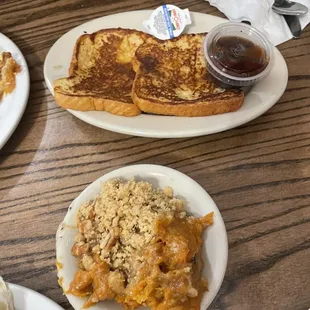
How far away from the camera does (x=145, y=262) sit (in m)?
1.21

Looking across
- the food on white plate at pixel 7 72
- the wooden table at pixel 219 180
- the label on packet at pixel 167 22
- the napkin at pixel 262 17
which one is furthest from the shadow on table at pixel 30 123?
the napkin at pixel 262 17

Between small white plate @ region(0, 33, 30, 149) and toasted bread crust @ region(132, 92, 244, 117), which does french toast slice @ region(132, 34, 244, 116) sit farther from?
small white plate @ region(0, 33, 30, 149)

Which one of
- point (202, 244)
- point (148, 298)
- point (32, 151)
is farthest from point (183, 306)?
point (32, 151)

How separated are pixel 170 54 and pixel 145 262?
3.31 feet

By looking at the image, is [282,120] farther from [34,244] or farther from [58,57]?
[34,244]

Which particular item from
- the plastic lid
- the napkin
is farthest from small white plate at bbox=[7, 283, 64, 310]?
the napkin

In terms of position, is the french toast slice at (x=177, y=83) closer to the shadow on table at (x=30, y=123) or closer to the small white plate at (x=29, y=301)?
the shadow on table at (x=30, y=123)

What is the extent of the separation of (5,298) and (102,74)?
97 centimetres

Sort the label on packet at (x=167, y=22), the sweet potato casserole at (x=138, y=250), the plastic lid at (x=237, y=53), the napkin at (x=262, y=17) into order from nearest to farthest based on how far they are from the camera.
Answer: the sweet potato casserole at (x=138, y=250), the plastic lid at (x=237, y=53), the label on packet at (x=167, y=22), the napkin at (x=262, y=17)

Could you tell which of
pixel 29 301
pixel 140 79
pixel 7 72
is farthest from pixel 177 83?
pixel 29 301

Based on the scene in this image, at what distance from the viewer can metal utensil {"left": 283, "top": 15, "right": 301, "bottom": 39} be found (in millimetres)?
2072

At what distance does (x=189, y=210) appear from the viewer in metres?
1.41

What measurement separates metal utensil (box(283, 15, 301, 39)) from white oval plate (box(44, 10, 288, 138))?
0.84ft

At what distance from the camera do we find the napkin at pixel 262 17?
206 cm
